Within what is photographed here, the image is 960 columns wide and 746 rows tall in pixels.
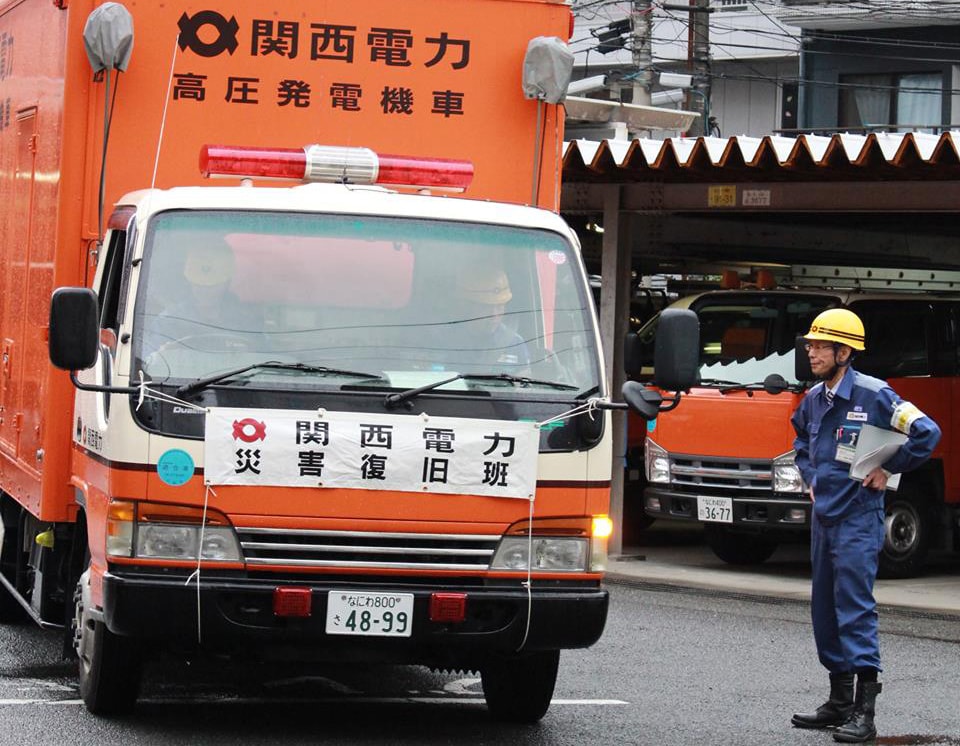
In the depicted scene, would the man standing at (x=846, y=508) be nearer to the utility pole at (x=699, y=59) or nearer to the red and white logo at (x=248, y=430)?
the red and white logo at (x=248, y=430)

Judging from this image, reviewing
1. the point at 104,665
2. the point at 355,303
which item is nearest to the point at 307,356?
the point at 355,303

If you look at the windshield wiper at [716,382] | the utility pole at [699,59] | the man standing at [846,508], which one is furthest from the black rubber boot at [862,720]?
the utility pole at [699,59]

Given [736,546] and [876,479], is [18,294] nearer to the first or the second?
[876,479]

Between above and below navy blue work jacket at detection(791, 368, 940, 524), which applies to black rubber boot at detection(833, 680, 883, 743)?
below

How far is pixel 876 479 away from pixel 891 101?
2487cm

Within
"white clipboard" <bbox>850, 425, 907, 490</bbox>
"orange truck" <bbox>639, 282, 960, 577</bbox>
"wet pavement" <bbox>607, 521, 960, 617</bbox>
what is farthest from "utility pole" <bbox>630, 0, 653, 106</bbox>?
"white clipboard" <bbox>850, 425, 907, 490</bbox>

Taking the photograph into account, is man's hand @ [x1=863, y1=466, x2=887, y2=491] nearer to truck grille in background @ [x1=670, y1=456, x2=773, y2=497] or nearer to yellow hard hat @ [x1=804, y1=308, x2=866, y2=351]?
yellow hard hat @ [x1=804, y1=308, x2=866, y2=351]

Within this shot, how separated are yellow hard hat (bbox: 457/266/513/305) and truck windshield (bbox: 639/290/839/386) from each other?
705 cm

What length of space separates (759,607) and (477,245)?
613 cm

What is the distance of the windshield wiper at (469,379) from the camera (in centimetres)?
702

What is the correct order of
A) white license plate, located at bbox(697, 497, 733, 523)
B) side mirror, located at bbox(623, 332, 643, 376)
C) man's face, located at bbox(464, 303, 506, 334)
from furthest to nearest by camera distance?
white license plate, located at bbox(697, 497, 733, 523)
side mirror, located at bbox(623, 332, 643, 376)
man's face, located at bbox(464, 303, 506, 334)

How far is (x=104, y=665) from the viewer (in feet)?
24.9

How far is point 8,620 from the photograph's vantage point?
35.4ft

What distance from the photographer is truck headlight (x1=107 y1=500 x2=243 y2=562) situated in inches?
273
